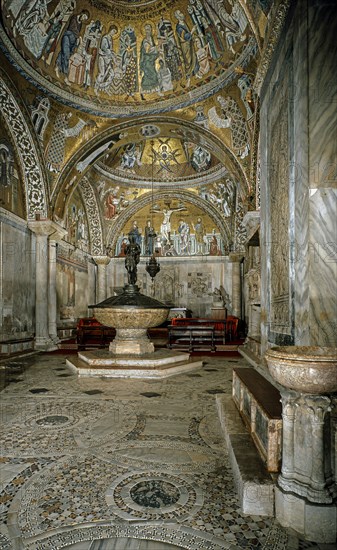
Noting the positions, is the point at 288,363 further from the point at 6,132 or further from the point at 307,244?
the point at 6,132

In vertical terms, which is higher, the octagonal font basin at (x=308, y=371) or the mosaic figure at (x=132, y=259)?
the mosaic figure at (x=132, y=259)

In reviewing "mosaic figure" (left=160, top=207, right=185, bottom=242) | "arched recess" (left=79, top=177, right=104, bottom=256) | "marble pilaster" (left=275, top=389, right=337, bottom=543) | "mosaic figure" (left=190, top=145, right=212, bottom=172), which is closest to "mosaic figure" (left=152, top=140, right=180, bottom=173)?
"mosaic figure" (left=190, top=145, right=212, bottom=172)

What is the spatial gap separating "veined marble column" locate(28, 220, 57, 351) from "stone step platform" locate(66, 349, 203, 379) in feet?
12.3

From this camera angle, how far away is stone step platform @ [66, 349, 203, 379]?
7.49 metres

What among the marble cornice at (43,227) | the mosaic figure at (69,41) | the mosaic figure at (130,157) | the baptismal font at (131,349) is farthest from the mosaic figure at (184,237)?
the baptismal font at (131,349)

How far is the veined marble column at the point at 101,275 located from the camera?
1988cm

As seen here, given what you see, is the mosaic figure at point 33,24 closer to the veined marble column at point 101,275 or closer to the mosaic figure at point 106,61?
the mosaic figure at point 106,61

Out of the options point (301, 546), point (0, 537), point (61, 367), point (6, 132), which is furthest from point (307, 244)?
point (6, 132)

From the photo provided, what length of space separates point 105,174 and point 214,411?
15.6m

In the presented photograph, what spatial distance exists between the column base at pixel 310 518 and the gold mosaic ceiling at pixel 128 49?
33.5ft

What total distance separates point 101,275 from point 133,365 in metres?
12.7

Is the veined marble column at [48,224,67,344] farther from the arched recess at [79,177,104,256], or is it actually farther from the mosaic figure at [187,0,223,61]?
the mosaic figure at [187,0,223,61]

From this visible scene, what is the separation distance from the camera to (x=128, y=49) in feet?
38.6

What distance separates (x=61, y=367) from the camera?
28.5ft
